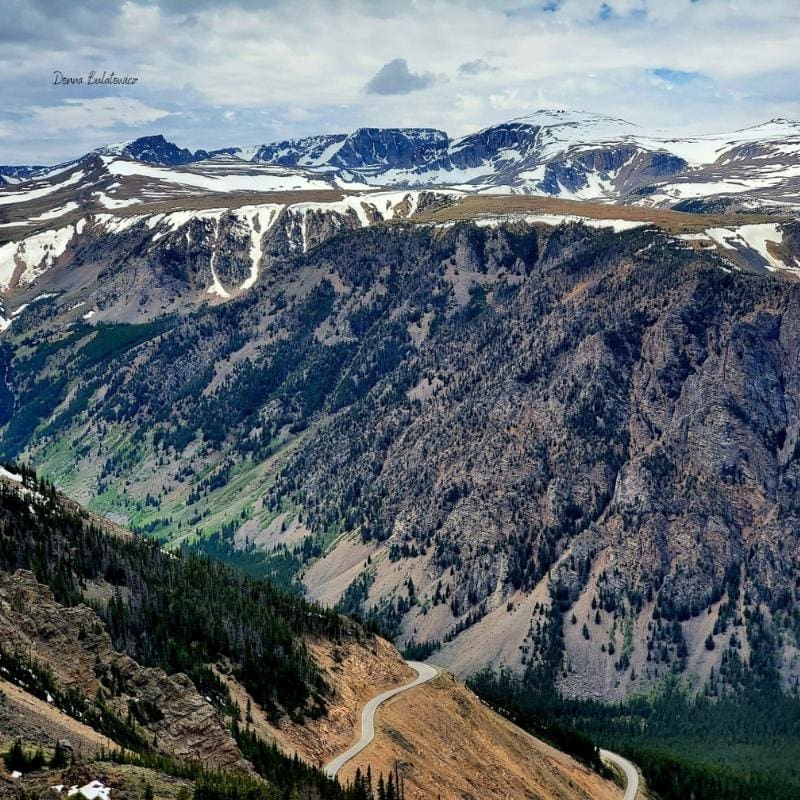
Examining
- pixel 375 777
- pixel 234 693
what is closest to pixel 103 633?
pixel 234 693

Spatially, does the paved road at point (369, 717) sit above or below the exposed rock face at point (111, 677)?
below

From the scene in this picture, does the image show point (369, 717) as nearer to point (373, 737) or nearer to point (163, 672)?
point (373, 737)

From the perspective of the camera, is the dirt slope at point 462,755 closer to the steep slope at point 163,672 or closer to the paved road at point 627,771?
the steep slope at point 163,672

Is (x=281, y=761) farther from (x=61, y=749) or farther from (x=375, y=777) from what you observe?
(x=61, y=749)

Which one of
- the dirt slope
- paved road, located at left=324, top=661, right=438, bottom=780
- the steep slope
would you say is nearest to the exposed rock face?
the steep slope

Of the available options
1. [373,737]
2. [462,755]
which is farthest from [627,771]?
[373,737]

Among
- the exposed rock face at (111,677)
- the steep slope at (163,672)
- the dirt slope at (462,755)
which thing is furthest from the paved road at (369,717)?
the exposed rock face at (111,677)
